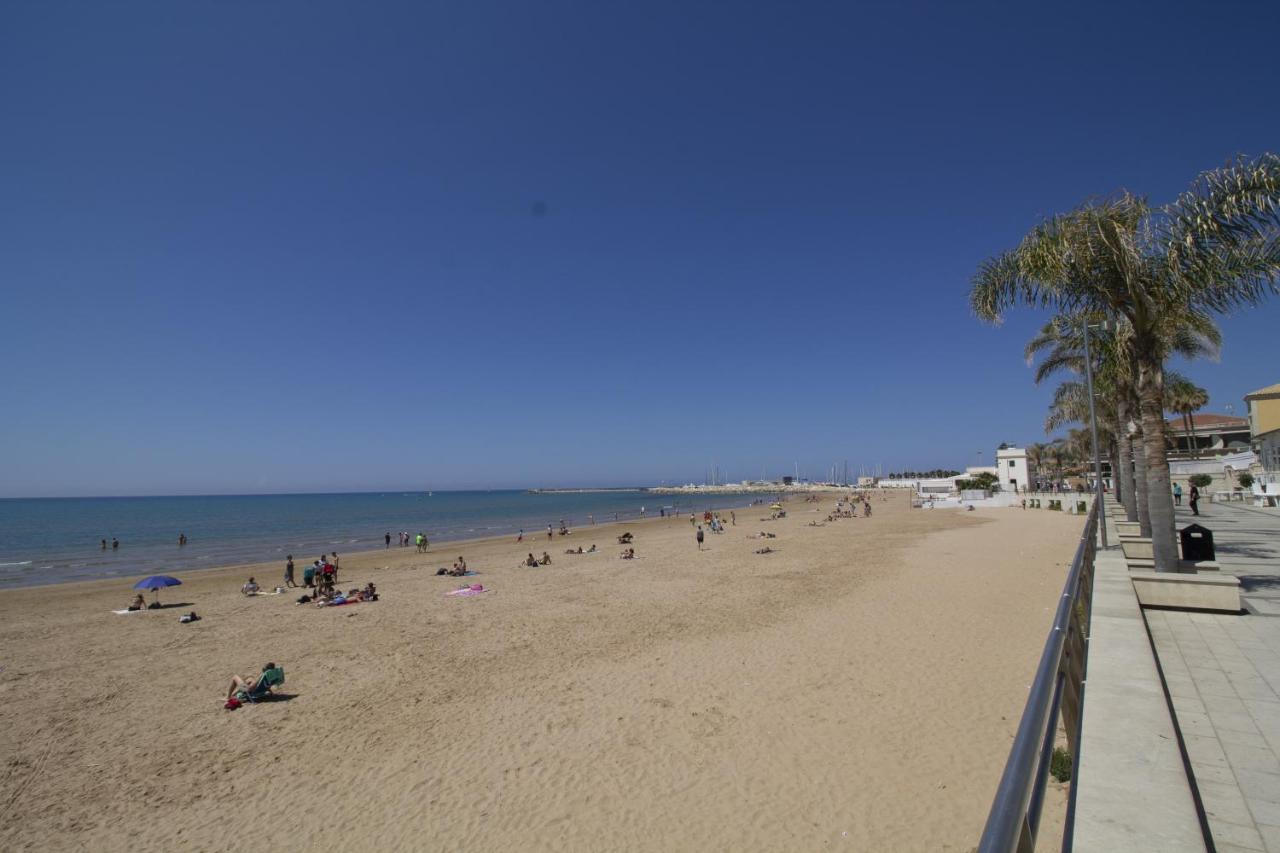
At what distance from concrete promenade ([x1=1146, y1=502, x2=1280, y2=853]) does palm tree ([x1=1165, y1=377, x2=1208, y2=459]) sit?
54.5 ft

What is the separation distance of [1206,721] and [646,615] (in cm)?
1194

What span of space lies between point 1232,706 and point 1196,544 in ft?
21.4

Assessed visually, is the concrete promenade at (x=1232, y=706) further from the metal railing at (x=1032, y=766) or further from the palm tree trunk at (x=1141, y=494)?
the palm tree trunk at (x=1141, y=494)

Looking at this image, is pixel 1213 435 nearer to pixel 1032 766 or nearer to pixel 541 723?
pixel 541 723

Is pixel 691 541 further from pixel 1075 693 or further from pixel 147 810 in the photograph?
pixel 1075 693

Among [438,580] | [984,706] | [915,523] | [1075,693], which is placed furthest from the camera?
[915,523]

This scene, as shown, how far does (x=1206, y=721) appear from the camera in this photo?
5012 millimetres

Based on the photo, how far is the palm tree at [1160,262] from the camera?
8672 mm

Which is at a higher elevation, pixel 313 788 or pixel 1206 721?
pixel 1206 721

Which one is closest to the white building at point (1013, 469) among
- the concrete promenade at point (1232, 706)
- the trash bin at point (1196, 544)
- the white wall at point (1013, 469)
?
the white wall at point (1013, 469)

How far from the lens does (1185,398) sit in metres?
37.4

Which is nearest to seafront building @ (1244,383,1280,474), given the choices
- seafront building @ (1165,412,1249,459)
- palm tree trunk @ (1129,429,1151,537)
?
seafront building @ (1165,412,1249,459)

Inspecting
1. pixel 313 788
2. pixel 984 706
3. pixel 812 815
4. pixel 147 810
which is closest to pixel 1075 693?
pixel 812 815

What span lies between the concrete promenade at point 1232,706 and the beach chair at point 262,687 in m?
12.3
